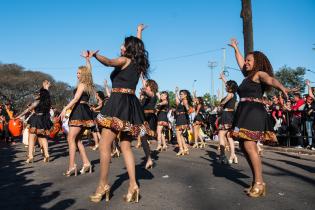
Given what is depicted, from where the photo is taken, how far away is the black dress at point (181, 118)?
484 inches

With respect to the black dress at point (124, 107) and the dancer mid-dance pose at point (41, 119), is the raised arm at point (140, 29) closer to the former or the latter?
the black dress at point (124, 107)

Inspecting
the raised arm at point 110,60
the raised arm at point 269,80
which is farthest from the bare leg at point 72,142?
the raised arm at point 269,80

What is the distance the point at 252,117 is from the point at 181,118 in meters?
6.76

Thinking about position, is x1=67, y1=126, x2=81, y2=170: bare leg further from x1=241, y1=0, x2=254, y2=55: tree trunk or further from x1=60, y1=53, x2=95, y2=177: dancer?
x1=241, y1=0, x2=254, y2=55: tree trunk

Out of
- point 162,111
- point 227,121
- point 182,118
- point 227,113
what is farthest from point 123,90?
point 162,111

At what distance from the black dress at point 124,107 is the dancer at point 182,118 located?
641cm

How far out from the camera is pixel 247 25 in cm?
1641

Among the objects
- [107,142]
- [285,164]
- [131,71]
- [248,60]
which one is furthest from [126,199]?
[285,164]

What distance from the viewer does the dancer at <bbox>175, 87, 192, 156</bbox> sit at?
1187cm

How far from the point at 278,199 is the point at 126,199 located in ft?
6.77

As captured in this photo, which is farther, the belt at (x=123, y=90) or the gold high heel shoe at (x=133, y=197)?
the belt at (x=123, y=90)

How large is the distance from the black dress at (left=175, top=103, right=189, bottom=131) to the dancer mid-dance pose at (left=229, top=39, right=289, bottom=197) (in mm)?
6391

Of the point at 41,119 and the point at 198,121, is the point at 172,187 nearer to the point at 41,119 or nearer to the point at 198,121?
the point at 41,119

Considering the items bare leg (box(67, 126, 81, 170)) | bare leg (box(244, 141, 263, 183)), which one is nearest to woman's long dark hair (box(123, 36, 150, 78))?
bare leg (box(244, 141, 263, 183))
